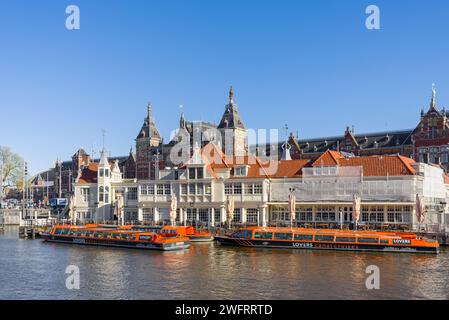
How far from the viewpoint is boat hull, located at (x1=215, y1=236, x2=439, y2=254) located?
5547 cm

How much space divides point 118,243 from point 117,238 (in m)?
0.82

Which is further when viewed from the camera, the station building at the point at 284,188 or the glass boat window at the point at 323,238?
the station building at the point at 284,188

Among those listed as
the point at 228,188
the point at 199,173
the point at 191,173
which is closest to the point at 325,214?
the point at 228,188

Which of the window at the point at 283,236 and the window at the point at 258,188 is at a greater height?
the window at the point at 258,188

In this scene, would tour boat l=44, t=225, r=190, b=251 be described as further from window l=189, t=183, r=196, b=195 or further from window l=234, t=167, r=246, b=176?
window l=234, t=167, r=246, b=176

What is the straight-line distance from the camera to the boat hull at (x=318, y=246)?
2184 inches

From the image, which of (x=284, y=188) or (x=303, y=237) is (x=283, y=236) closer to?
(x=303, y=237)

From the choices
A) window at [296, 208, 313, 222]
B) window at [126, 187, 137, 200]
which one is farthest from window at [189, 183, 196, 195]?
window at [296, 208, 313, 222]

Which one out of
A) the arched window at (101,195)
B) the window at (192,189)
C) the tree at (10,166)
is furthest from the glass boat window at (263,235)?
the tree at (10,166)

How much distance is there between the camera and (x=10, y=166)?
→ 138250mm

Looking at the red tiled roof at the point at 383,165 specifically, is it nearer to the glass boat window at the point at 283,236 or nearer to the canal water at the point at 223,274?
the glass boat window at the point at 283,236

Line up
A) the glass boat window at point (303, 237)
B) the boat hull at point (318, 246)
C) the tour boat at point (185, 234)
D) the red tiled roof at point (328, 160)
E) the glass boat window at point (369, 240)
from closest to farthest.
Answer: the boat hull at point (318, 246), the glass boat window at point (369, 240), the glass boat window at point (303, 237), the tour boat at point (185, 234), the red tiled roof at point (328, 160)

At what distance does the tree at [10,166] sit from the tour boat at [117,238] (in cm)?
7030
